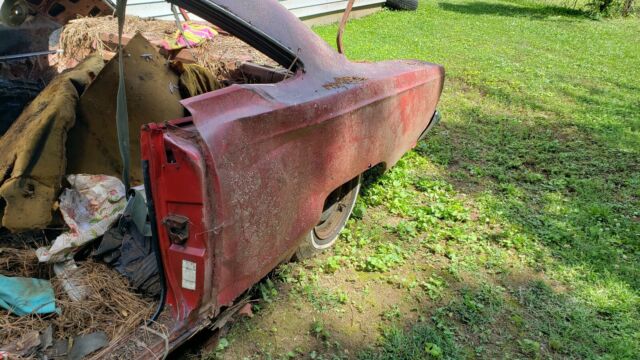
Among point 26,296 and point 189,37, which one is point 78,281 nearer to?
point 26,296

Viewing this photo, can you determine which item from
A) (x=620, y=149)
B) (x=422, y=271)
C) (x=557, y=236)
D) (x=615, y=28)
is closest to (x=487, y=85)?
(x=620, y=149)

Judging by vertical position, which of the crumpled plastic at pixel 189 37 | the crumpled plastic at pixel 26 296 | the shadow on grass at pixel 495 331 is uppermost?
the crumpled plastic at pixel 189 37

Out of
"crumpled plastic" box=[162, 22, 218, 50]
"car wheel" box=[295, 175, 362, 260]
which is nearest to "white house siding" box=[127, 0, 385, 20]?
"crumpled plastic" box=[162, 22, 218, 50]

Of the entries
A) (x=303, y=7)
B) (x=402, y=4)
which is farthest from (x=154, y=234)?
(x=402, y=4)

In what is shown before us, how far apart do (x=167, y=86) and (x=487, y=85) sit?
18.6 ft

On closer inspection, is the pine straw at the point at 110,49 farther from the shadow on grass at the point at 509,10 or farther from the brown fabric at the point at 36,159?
the shadow on grass at the point at 509,10

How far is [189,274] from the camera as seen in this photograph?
1882 millimetres

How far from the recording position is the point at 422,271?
3270 millimetres

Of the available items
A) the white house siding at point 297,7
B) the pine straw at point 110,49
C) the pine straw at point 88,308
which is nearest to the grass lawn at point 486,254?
the pine straw at point 88,308

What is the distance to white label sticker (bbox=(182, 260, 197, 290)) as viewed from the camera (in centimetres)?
186

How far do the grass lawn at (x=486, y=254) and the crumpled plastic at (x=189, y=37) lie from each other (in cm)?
183

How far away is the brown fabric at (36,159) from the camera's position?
86.8 inches

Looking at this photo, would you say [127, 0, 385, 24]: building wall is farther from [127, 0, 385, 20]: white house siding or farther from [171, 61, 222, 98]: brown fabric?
[171, 61, 222, 98]: brown fabric

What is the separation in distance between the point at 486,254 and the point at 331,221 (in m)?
1.16
